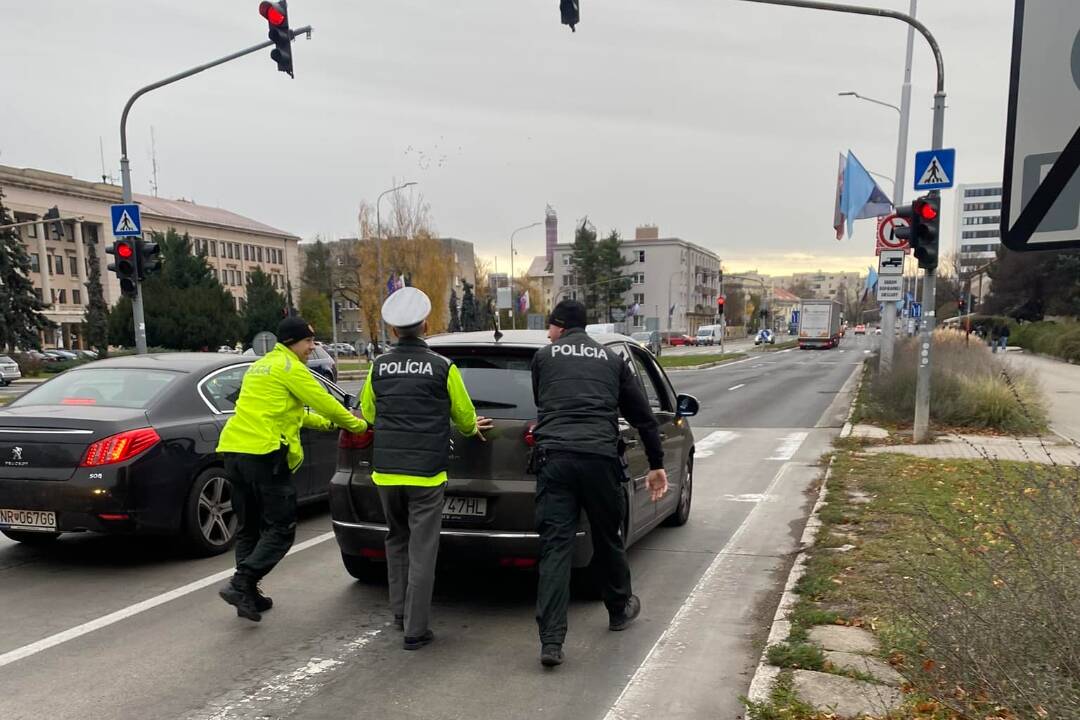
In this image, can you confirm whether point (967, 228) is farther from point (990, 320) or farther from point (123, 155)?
point (123, 155)

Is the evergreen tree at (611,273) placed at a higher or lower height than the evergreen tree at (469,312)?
higher

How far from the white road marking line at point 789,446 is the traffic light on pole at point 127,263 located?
38.2ft

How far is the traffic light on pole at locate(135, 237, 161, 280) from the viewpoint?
14.1 m

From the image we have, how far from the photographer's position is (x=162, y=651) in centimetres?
434

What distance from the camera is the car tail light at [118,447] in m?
5.50

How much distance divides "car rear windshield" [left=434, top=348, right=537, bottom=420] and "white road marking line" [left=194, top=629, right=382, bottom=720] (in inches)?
65.0

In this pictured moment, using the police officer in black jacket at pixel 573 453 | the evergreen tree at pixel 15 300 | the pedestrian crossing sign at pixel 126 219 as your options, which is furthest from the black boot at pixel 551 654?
the evergreen tree at pixel 15 300

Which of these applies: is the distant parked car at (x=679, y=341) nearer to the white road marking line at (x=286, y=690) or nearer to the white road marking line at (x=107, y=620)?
the white road marking line at (x=107, y=620)

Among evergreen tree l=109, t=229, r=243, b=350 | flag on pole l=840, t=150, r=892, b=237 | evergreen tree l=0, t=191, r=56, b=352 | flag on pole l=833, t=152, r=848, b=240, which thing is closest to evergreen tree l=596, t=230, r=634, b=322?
evergreen tree l=109, t=229, r=243, b=350

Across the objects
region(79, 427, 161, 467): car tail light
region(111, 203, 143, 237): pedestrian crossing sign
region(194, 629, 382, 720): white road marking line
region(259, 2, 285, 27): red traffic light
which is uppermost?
region(259, 2, 285, 27): red traffic light

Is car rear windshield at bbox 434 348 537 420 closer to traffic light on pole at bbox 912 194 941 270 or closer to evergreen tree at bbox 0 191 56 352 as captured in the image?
traffic light on pole at bbox 912 194 941 270

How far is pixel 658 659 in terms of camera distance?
4281 mm

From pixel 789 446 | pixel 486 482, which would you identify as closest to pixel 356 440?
pixel 486 482

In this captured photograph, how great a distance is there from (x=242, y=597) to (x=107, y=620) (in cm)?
85
